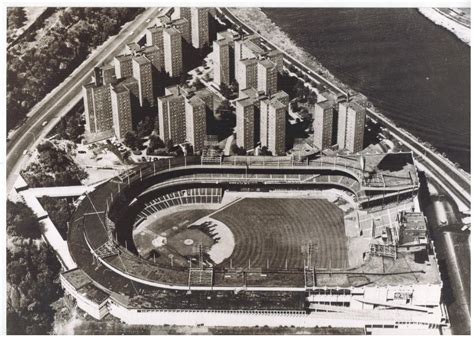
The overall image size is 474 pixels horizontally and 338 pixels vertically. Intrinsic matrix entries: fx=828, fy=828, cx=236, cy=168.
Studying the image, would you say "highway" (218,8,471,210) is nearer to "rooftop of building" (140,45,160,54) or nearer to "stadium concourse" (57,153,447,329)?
"stadium concourse" (57,153,447,329)

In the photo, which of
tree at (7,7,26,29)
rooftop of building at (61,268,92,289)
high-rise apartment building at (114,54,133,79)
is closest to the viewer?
rooftop of building at (61,268,92,289)

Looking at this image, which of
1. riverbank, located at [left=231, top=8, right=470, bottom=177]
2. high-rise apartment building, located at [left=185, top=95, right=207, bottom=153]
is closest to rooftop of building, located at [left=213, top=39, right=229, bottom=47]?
riverbank, located at [left=231, top=8, right=470, bottom=177]

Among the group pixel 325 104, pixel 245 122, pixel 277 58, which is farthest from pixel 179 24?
pixel 325 104

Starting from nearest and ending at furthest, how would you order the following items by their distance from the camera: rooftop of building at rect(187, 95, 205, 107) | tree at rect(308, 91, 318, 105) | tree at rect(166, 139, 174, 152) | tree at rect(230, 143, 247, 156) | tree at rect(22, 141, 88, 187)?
tree at rect(22, 141, 88, 187) → rooftop of building at rect(187, 95, 205, 107) → tree at rect(230, 143, 247, 156) → tree at rect(166, 139, 174, 152) → tree at rect(308, 91, 318, 105)

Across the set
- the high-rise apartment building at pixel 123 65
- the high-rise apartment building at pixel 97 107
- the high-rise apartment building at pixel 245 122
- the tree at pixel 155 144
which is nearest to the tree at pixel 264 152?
the high-rise apartment building at pixel 245 122

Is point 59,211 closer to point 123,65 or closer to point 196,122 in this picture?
point 196,122

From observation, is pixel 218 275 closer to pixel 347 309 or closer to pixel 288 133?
pixel 347 309

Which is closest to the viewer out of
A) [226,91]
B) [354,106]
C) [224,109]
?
[354,106]
